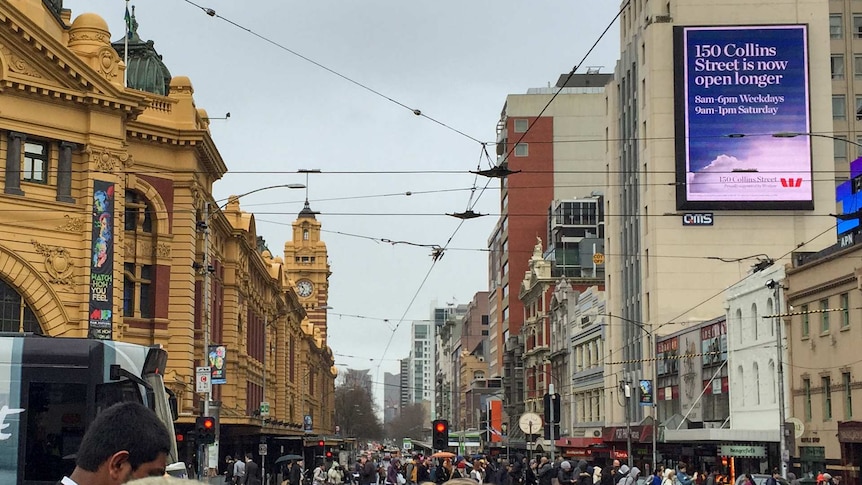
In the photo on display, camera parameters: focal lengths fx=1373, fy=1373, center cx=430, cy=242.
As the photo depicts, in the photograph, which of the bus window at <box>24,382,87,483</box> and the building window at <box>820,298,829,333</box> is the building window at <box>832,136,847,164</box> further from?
the bus window at <box>24,382,87,483</box>

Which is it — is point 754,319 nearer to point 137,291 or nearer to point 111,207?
point 137,291

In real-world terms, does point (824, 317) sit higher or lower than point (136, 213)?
lower

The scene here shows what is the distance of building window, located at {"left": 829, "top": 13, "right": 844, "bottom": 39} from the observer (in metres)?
81.6

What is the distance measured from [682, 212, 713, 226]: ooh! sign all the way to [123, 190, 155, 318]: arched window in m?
30.1

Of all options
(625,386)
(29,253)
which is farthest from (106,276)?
(625,386)

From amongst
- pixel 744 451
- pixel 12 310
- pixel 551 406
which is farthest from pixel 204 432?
pixel 744 451

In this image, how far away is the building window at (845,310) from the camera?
4319 cm

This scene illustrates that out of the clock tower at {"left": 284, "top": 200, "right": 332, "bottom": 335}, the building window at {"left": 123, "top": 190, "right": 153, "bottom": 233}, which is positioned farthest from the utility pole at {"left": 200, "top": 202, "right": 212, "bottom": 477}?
the clock tower at {"left": 284, "top": 200, "right": 332, "bottom": 335}

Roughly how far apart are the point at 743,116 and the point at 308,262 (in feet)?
373

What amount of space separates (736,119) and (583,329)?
973 inches

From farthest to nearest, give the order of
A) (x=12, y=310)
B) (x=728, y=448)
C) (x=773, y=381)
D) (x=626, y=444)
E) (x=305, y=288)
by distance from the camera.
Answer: (x=305, y=288)
(x=626, y=444)
(x=728, y=448)
(x=773, y=381)
(x=12, y=310)

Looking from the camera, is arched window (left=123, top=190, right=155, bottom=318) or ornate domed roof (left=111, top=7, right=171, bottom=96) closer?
arched window (left=123, top=190, right=155, bottom=318)

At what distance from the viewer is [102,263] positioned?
142 feet

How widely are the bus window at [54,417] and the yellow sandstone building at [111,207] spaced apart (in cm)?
1274
